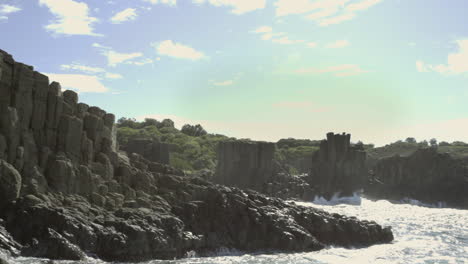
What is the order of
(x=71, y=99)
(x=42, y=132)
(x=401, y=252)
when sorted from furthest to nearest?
(x=401, y=252), (x=71, y=99), (x=42, y=132)

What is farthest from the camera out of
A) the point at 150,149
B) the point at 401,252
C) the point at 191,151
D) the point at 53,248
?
the point at 191,151

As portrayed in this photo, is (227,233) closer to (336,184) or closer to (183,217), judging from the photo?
(183,217)

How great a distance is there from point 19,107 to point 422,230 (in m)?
54.9

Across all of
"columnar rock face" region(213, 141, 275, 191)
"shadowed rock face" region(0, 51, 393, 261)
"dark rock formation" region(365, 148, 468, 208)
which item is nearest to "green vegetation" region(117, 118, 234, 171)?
"columnar rock face" region(213, 141, 275, 191)

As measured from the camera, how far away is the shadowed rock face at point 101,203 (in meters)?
40.4

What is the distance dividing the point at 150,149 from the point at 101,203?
3533 cm

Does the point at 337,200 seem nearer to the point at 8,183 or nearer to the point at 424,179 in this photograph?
the point at 424,179

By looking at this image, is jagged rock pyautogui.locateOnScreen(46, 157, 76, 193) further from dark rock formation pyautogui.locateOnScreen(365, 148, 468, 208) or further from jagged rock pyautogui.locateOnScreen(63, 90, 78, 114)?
dark rock formation pyautogui.locateOnScreen(365, 148, 468, 208)

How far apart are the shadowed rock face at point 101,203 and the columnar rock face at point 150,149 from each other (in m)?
20.9

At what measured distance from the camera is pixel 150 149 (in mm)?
81812

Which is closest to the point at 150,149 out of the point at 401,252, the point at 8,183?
the point at 8,183

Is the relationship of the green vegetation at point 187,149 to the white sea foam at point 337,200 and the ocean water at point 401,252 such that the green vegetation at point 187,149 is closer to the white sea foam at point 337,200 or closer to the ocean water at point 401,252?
the white sea foam at point 337,200

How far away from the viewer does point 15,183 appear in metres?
41.9

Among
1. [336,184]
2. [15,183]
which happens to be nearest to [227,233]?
[15,183]
